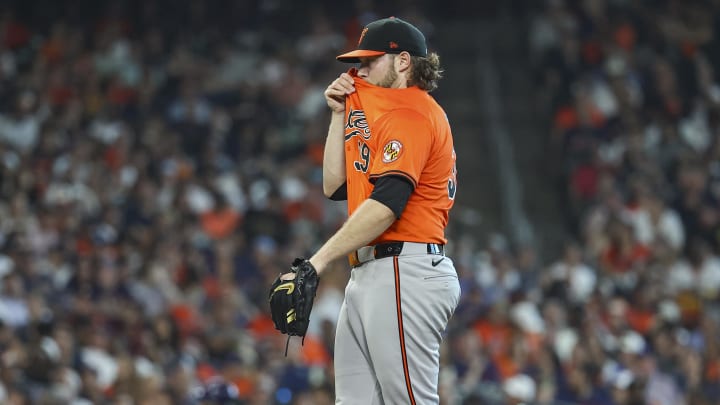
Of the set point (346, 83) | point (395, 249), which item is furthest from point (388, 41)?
point (395, 249)

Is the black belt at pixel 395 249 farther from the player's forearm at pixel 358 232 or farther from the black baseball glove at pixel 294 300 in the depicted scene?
the black baseball glove at pixel 294 300

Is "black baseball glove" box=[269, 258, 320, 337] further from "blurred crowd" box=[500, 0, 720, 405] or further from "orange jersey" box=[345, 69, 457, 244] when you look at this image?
"blurred crowd" box=[500, 0, 720, 405]

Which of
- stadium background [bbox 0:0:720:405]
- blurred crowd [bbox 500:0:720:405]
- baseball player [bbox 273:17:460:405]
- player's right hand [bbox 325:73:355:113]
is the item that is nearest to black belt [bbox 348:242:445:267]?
baseball player [bbox 273:17:460:405]

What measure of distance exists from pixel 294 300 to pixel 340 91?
0.90 m

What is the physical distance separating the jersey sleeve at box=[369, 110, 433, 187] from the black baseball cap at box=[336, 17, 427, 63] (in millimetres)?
268

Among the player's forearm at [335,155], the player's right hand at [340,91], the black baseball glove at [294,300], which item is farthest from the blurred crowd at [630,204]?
the black baseball glove at [294,300]

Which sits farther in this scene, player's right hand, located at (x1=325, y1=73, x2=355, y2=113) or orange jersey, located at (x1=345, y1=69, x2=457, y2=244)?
player's right hand, located at (x1=325, y1=73, x2=355, y2=113)

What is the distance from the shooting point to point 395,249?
3.97 meters

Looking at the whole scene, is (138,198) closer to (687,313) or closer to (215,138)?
(215,138)

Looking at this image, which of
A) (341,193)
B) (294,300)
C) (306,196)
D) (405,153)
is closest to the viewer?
(294,300)

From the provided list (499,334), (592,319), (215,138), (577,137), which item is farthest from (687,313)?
(215,138)

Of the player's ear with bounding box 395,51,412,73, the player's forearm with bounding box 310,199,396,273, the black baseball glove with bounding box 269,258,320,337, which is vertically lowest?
the black baseball glove with bounding box 269,258,320,337

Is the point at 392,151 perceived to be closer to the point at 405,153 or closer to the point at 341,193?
the point at 405,153

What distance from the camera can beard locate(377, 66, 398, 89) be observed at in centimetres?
413
